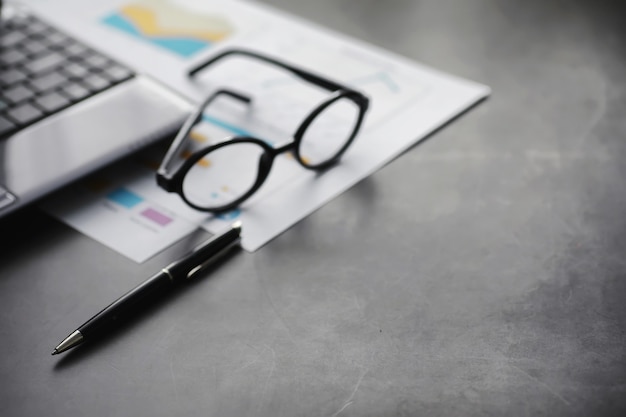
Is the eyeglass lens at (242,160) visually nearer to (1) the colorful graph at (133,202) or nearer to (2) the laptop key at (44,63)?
(1) the colorful graph at (133,202)

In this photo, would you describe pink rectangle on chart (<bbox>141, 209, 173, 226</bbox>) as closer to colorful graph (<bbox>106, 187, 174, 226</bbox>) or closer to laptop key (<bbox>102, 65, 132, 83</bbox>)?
colorful graph (<bbox>106, 187, 174, 226</bbox>)

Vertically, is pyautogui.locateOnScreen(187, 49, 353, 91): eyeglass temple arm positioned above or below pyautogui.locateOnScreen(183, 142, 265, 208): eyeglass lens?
above

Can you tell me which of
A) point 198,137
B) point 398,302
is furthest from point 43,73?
point 398,302

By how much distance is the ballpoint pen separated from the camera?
0.53 meters

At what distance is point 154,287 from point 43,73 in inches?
13.1

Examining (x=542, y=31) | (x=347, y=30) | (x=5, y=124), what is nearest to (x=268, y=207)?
(x=5, y=124)

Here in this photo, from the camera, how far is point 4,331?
55 centimetres

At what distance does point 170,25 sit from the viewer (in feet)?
3.16

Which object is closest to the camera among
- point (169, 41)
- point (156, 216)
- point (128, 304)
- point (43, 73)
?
point (128, 304)

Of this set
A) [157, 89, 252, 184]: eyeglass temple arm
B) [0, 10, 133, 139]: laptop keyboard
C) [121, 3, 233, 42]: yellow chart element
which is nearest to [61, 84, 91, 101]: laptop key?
[0, 10, 133, 139]: laptop keyboard

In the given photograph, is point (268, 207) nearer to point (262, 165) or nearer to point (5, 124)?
point (262, 165)

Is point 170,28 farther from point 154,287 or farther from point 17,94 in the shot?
point 154,287

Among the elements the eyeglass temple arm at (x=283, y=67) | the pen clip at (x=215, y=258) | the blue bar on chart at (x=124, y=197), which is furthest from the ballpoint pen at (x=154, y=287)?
the eyeglass temple arm at (x=283, y=67)

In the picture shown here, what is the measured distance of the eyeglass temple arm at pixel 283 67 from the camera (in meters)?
0.77
